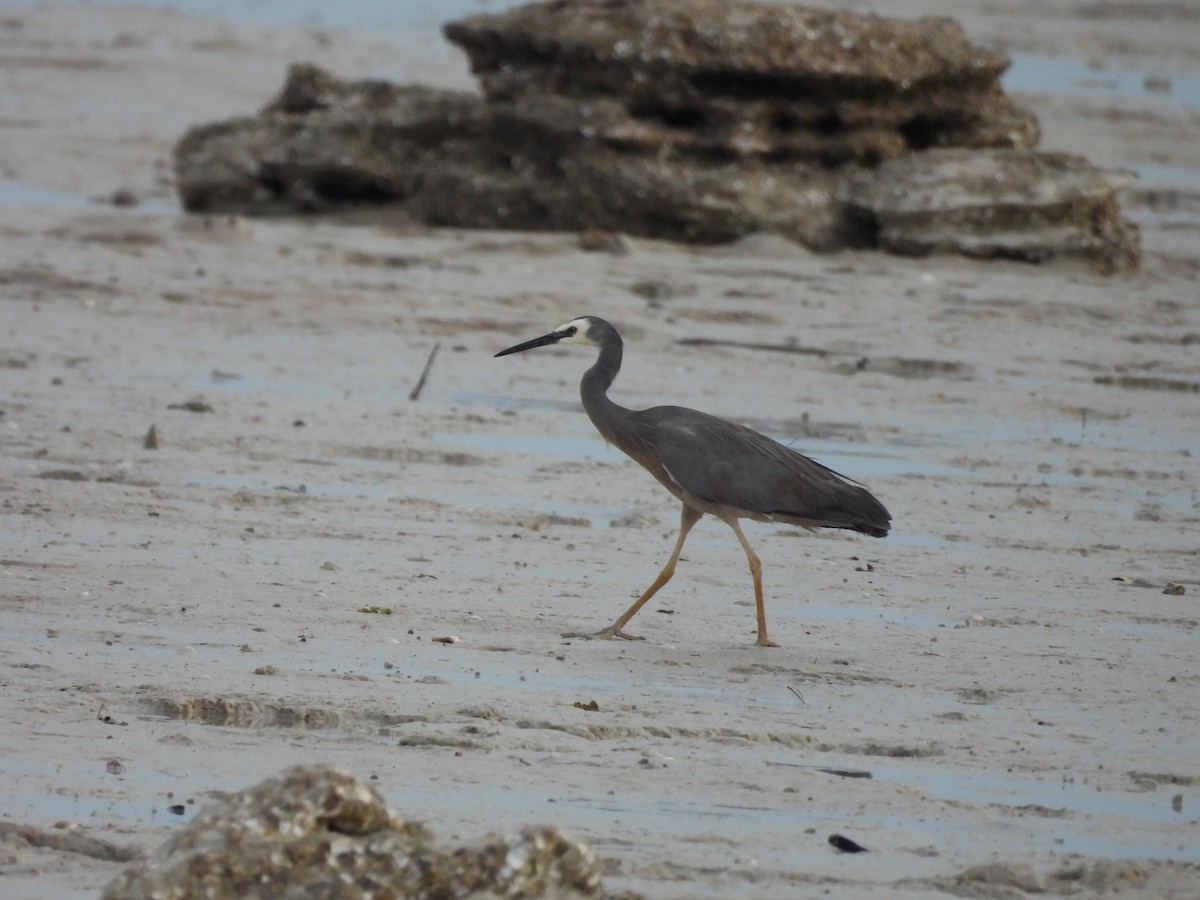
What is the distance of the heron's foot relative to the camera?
6.99 m

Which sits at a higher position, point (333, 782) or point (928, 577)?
point (333, 782)

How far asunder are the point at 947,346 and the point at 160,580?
6.66m

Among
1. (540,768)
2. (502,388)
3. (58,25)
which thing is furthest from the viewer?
(58,25)

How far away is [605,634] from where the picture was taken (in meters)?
7.00

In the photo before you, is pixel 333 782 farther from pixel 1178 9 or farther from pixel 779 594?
pixel 1178 9

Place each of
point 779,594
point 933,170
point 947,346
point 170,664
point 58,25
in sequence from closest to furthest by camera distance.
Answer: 1. point 170,664
2. point 779,594
3. point 947,346
4. point 933,170
5. point 58,25

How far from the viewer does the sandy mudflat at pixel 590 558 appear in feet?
17.2

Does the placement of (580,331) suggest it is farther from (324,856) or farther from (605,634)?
(324,856)

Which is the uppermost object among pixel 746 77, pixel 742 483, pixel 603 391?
pixel 746 77

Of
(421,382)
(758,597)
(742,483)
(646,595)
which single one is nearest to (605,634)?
(646,595)

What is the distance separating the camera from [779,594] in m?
7.90

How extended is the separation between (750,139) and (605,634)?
29.4ft

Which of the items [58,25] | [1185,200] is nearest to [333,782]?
[1185,200]

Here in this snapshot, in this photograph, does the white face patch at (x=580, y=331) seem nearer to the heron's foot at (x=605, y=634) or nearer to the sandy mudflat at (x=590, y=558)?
the sandy mudflat at (x=590, y=558)
